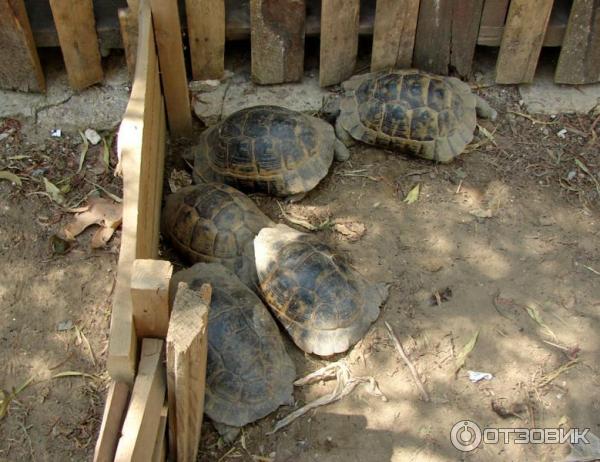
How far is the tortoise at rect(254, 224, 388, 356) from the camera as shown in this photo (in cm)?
351

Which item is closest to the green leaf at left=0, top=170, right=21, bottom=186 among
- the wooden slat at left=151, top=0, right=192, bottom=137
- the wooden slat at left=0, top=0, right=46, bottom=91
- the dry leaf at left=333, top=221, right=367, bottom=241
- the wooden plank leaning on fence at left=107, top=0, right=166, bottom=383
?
the wooden slat at left=0, top=0, right=46, bottom=91

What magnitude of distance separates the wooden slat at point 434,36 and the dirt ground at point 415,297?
0.39 metres

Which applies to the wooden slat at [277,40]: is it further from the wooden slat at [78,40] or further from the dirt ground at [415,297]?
the wooden slat at [78,40]

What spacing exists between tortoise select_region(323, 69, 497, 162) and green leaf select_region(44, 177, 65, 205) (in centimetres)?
171

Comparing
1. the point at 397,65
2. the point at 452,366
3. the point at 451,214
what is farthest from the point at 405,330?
the point at 397,65

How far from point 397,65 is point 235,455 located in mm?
2672

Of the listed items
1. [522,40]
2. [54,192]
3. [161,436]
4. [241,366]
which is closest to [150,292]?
[161,436]

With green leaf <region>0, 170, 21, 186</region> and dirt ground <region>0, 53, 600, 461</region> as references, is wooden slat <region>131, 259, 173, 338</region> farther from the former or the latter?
green leaf <region>0, 170, 21, 186</region>

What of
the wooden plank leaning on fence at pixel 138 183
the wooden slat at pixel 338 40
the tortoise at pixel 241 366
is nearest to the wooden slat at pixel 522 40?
the wooden slat at pixel 338 40

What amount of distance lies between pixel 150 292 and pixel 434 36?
2892 millimetres

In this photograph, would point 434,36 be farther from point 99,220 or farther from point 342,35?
point 99,220

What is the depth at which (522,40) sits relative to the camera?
448 centimetres

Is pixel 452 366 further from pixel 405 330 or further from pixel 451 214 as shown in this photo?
pixel 451 214

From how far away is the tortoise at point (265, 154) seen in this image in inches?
163
